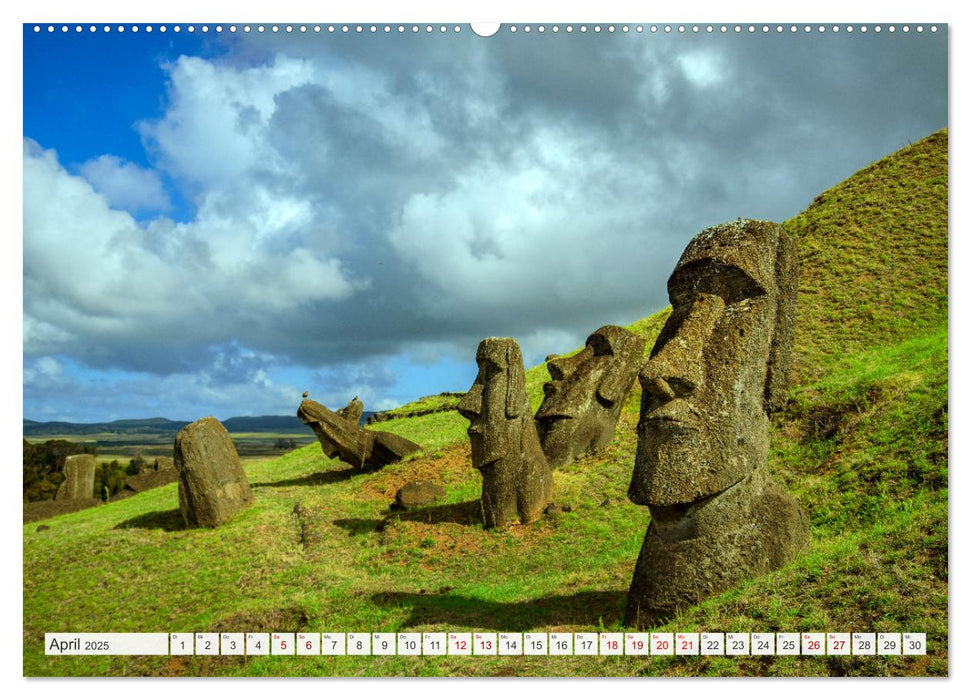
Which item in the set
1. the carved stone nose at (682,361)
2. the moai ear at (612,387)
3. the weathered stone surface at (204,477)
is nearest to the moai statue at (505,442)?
the moai ear at (612,387)

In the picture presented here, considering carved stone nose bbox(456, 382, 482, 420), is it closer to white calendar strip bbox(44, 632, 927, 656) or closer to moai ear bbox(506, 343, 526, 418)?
moai ear bbox(506, 343, 526, 418)

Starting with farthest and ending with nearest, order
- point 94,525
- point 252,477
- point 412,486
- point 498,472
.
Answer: point 252,477 → point 94,525 → point 412,486 → point 498,472

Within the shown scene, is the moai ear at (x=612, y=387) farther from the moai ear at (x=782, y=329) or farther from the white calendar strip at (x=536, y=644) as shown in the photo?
the white calendar strip at (x=536, y=644)

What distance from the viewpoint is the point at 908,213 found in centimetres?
2747

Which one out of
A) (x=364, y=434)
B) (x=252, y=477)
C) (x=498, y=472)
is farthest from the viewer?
(x=252, y=477)

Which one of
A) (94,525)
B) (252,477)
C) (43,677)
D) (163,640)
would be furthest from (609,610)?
(252,477)

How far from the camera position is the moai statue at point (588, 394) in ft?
60.0

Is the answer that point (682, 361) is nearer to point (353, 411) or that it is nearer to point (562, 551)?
point (562, 551)

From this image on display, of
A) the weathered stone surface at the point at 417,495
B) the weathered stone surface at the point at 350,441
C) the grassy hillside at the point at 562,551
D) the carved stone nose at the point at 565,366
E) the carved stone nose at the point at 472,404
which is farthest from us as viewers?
the weathered stone surface at the point at 350,441

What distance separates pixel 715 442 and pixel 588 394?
11366mm

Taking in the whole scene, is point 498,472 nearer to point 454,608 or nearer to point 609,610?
point 454,608

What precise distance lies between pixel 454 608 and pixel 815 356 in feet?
48.8

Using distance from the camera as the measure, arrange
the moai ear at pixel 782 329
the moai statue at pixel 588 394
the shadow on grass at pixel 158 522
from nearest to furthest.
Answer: the moai ear at pixel 782 329 < the shadow on grass at pixel 158 522 < the moai statue at pixel 588 394

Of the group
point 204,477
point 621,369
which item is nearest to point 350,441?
point 204,477
